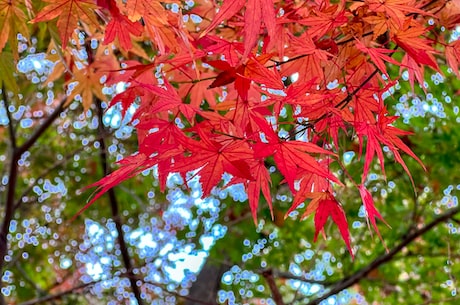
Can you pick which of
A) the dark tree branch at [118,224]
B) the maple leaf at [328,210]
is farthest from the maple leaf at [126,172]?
the dark tree branch at [118,224]

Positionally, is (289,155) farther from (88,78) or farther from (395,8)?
(88,78)

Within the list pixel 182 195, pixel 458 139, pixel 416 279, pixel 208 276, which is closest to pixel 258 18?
pixel 458 139

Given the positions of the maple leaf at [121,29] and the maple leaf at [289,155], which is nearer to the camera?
the maple leaf at [289,155]

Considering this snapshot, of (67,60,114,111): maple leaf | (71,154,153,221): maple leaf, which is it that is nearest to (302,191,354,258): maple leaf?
(71,154,153,221): maple leaf

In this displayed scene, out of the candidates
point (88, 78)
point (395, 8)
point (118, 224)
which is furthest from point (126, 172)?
point (118, 224)

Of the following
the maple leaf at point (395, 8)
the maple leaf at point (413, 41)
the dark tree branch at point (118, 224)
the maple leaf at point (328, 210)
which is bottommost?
the maple leaf at point (328, 210)

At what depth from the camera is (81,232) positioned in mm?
2934

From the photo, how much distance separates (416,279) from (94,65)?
5.68 ft

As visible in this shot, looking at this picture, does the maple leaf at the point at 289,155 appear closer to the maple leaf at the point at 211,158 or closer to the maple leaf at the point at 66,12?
the maple leaf at the point at 211,158

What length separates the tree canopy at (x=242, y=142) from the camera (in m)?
0.81

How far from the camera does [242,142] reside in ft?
2.44

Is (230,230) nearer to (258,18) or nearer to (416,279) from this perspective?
(416,279)

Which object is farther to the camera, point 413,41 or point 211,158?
point 413,41

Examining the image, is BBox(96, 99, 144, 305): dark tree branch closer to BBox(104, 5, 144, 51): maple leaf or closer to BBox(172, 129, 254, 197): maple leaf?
BBox(104, 5, 144, 51): maple leaf
